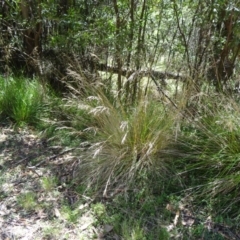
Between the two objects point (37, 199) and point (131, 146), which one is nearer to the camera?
point (37, 199)

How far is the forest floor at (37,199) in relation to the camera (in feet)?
7.44

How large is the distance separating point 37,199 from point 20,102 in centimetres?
143

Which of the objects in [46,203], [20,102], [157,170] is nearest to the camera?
[46,203]

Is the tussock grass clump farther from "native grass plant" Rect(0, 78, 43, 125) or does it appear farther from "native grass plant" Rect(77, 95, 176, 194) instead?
"native grass plant" Rect(0, 78, 43, 125)

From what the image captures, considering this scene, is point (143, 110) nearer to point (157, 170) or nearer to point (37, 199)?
point (157, 170)

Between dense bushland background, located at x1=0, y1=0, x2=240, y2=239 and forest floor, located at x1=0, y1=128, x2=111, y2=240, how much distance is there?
0.05m

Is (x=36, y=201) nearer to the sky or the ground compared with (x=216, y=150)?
nearer to the ground

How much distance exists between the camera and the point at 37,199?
256cm

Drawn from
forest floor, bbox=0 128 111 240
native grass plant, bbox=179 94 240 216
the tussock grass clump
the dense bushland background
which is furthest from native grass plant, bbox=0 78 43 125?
native grass plant, bbox=179 94 240 216

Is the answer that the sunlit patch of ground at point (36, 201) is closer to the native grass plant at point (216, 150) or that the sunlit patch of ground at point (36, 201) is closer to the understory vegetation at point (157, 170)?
the understory vegetation at point (157, 170)

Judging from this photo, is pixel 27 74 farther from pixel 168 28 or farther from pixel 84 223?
pixel 84 223

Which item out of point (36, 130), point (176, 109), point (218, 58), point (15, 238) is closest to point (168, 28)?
point (218, 58)

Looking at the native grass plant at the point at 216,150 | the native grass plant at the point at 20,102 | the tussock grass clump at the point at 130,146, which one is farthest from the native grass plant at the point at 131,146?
the native grass plant at the point at 20,102

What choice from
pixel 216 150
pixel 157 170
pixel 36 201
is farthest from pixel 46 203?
pixel 216 150
